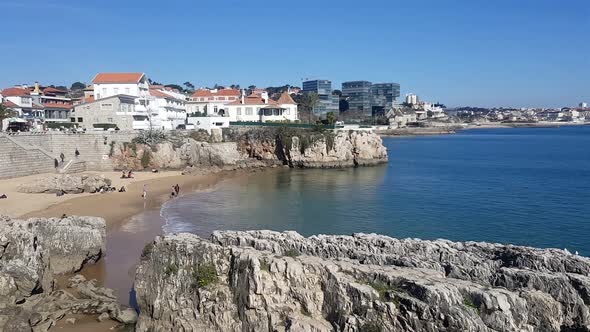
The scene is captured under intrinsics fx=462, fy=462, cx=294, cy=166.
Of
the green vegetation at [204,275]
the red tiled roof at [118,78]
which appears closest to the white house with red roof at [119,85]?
the red tiled roof at [118,78]

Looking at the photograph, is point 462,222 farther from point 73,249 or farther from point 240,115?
point 240,115

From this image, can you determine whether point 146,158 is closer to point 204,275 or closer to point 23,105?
point 23,105

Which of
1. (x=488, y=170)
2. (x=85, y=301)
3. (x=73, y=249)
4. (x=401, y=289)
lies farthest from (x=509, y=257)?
(x=488, y=170)

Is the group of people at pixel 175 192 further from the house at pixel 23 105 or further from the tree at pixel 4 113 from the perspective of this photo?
the house at pixel 23 105

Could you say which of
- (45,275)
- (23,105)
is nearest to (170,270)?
(45,275)

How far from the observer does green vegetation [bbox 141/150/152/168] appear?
178ft

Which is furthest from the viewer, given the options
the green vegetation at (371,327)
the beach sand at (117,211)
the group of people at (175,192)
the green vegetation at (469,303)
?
the group of people at (175,192)

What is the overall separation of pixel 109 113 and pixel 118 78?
7823 millimetres

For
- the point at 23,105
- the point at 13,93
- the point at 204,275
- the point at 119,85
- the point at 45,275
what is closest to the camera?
the point at 204,275

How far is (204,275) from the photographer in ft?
48.0

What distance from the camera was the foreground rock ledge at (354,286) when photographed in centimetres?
1170

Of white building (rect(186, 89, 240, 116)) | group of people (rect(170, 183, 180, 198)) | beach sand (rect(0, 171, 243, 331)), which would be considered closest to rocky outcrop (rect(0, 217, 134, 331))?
beach sand (rect(0, 171, 243, 331))

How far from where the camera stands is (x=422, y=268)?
14.0 m

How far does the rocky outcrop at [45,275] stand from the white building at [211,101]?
5741 cm
